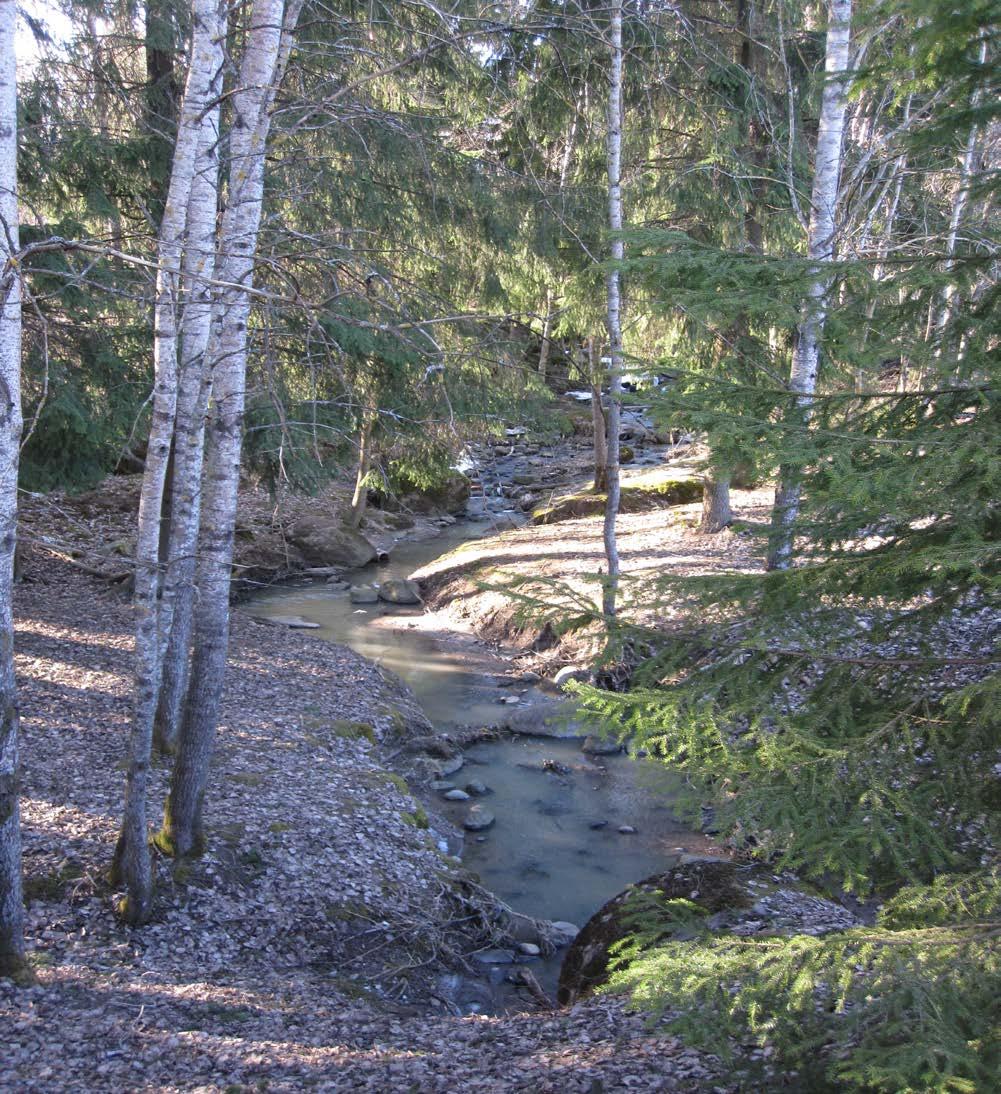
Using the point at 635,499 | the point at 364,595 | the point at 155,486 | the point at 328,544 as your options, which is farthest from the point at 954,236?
the point at 328,544

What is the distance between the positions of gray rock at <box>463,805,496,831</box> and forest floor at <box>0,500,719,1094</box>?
2.28 feet

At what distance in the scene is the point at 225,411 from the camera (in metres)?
5.64

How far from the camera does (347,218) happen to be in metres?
10.1

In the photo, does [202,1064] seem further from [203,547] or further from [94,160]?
[94,160]

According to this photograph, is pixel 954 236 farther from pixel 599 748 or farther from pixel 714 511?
pixel 714 511

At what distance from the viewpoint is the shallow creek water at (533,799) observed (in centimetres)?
782

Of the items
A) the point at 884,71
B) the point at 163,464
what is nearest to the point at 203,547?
the point at 163,464

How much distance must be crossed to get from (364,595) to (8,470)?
11542 millimetres

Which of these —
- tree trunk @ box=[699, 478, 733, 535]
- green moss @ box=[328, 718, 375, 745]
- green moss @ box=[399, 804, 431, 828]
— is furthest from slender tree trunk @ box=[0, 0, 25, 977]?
tree trunk @ box=[699, 478, 733, 535]

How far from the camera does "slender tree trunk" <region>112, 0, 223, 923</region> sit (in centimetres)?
500

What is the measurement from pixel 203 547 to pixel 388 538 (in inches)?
551

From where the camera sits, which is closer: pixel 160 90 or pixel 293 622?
pixel 160 90

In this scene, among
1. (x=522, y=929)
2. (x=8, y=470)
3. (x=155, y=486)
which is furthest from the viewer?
(x=522, y=929)

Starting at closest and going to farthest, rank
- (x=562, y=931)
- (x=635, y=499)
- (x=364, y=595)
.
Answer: (x=562, y=931) → (x=364, y=595) → (x=635, y=499)
